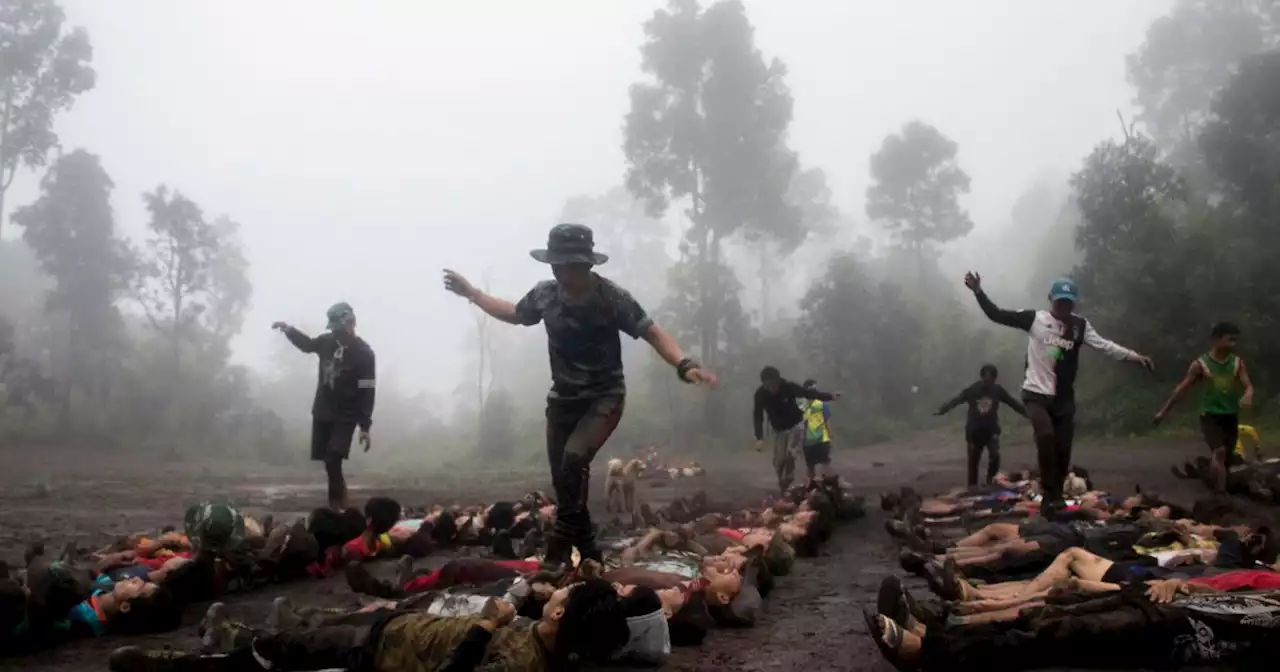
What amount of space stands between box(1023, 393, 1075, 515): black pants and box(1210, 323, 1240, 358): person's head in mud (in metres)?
2.43

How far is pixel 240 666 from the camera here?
3389 mm

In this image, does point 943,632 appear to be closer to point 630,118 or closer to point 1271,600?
point 1271,600

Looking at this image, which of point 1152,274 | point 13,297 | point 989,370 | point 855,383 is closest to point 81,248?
point 13,297

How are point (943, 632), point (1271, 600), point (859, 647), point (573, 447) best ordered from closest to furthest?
point (943, 632)
point (1271, 600)
point (859, 647)
point (573, 447)

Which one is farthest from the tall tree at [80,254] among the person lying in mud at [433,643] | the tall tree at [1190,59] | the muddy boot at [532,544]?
the tall tree at [1190,59]

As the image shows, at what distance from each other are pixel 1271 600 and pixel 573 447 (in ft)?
11.2

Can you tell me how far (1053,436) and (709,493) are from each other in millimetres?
7903

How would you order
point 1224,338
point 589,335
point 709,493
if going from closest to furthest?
point 589,335
point 1224,338
point 709,493

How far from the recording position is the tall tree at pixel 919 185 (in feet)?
126

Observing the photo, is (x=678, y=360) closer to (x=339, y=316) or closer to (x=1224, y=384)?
(x=339, y=316)

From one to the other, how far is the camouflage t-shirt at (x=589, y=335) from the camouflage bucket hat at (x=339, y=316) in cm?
324

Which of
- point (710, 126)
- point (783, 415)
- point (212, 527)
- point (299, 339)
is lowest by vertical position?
point (212, 527)

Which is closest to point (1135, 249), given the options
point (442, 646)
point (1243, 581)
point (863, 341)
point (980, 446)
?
point (863, 341)

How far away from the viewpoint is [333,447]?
765 centimetres
